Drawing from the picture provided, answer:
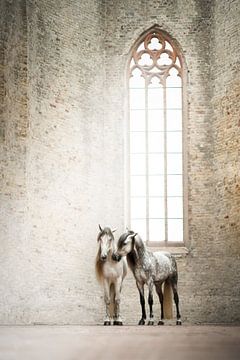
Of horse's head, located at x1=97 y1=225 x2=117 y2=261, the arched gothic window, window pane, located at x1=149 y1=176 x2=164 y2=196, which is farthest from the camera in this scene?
window pane, located at x1=149 y1=176 x2=164 y2=196

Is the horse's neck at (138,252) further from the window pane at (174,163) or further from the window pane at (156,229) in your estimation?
the window pane at (174,163)

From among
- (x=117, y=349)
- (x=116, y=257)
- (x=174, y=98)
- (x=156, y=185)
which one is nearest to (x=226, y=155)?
(x=156, y=185)

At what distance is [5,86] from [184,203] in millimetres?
5795

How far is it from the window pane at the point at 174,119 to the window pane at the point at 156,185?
1.15m

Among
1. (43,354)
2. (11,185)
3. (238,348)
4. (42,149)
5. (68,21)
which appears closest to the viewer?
(43,354)

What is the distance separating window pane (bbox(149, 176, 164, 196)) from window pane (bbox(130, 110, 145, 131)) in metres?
1.18

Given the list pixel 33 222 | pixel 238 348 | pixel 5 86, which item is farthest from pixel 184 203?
pixel 238 348

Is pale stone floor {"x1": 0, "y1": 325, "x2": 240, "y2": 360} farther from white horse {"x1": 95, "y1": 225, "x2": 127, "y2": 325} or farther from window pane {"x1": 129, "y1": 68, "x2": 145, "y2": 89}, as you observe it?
window pane {"x1": 129, "y1": 68, "x2": 145, "y2": 89}

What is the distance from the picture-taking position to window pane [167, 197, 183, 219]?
21.3 metres

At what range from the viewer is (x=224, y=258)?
20.4 meters

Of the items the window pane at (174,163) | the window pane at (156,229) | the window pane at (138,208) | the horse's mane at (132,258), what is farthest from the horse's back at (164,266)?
the window pane at (174,163)

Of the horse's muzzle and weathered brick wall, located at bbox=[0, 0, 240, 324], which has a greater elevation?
weathered brick wall, located at bbox=[0, 0, 240, 324]

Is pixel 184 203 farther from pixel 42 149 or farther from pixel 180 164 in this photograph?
pixel 42 149

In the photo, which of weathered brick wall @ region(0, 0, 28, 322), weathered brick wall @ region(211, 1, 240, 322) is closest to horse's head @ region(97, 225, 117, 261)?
weathered brick wall @ region(0, 0, 28, 322)
